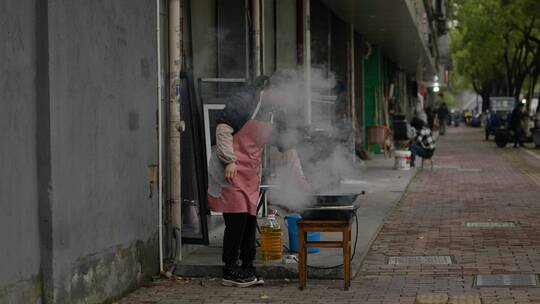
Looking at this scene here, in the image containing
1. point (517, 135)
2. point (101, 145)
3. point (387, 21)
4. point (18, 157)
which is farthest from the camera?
point (517, 135)

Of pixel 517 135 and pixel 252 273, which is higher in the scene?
pixel 517 135

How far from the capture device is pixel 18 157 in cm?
545

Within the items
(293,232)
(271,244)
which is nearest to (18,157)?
(271,244)

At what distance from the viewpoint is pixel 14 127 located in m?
5.40

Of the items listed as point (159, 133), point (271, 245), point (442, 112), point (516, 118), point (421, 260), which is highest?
point (442, 112)

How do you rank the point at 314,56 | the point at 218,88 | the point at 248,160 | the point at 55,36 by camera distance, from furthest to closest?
the point at 314,56 < the point at 218,88 < the point at 248,160 < the point at 55,36

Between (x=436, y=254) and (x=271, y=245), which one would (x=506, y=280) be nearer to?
(x=436, y=254)

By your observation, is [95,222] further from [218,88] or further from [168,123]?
[218,88]

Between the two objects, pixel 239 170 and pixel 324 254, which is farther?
pixel 324 254

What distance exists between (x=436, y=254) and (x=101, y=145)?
4.07 m

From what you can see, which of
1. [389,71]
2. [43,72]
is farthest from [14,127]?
[389,71]

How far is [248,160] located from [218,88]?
2865 millimetres

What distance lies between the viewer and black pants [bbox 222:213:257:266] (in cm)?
740

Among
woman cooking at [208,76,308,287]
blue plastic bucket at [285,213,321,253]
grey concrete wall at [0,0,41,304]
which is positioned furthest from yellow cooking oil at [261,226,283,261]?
grey concrete wall at [0,0,41,304]
